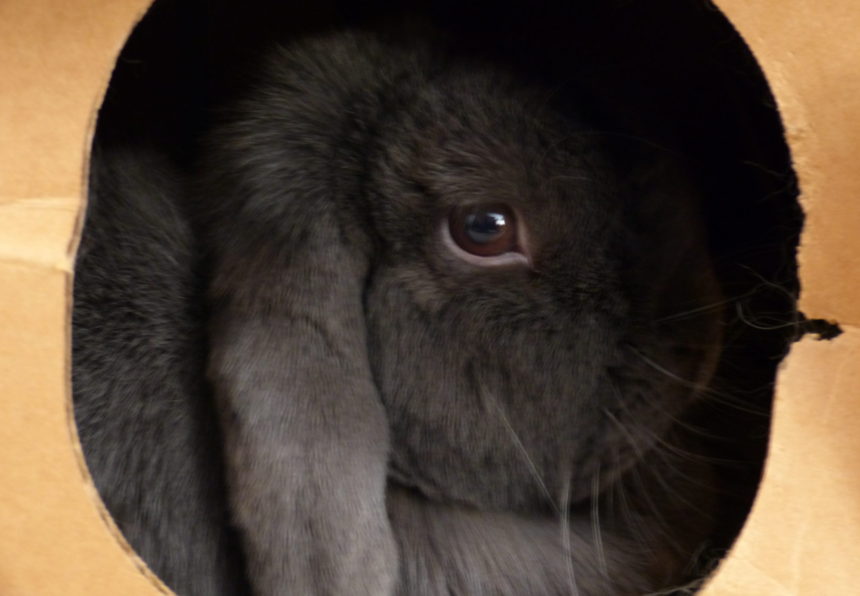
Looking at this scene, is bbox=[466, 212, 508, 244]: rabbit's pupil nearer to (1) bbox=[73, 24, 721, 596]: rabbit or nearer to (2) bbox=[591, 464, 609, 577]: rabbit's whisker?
(1) bbox=[73, 24, 721, 596]: rabbit

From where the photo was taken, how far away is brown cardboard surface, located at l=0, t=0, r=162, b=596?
2.80 feet

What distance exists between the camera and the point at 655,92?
3.94ft

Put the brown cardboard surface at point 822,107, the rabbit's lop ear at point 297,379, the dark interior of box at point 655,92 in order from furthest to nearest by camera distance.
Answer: the dark interior of box at point 655,92
the rabbit's lop ear at point 297,379
the brown cardboard surface at point 822,107

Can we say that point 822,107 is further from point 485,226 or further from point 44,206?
point 44,206

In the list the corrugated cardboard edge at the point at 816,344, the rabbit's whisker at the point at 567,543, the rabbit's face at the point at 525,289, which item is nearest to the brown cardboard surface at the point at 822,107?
the corrugated cardboard edge at the point at 816,344

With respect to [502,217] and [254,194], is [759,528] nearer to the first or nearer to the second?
[502,217]

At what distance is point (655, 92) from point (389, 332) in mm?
461

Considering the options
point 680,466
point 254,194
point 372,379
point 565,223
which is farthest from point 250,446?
point 680,466

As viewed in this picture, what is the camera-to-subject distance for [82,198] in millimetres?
865

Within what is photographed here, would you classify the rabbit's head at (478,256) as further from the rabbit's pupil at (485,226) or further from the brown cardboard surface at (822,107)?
the brown cardboard surface at (822,107)

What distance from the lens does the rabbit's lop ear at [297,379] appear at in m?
1.00

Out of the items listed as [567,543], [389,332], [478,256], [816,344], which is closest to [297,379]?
[389,332]

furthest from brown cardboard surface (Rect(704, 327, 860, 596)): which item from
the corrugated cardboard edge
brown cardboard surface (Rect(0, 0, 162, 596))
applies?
brown cardboard surface (Rect(0, 0, 162, 596))

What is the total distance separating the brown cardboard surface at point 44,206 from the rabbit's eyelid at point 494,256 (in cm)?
41
